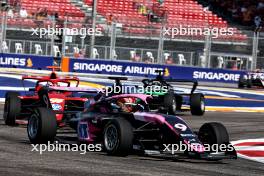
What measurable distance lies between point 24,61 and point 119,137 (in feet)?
79.3

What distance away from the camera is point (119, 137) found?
10.4 m

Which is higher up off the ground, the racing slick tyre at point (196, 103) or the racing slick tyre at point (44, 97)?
the racing slick tyre at point (44, 97)

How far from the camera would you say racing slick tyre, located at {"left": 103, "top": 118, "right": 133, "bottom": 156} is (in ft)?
34.2

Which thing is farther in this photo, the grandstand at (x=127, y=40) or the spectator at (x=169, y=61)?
the spectator at (x=169, y=61)

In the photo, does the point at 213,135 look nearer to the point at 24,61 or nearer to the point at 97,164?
the point at 97,164

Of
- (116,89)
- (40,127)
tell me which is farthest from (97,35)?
(40,127)

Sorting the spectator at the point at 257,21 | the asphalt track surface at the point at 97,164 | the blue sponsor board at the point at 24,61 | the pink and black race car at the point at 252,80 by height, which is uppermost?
the spectator at the point at 257,21

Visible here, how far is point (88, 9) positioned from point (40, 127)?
1164 inches

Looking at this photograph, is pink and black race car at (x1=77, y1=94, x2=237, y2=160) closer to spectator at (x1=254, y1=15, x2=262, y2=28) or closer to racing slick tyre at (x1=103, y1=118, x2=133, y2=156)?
racing slick tyre at (x1=103, y1=118, x2=133, y2=156)

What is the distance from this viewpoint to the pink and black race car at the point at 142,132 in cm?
1046

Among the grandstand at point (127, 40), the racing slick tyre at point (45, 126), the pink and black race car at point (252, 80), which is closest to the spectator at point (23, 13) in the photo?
the grandstand at point (127, 40)

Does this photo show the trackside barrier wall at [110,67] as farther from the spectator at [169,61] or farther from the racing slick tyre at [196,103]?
the racing slick tyre at [196,103]

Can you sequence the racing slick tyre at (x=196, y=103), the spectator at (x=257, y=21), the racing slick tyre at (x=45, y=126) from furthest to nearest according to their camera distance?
the spectator at (x=257, y=21) → the racing slick tyre at (x=196, y=103) → the racing slick tyre at (x=45, y=126)

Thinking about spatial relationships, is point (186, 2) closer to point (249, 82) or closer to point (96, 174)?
point (249, 82)
